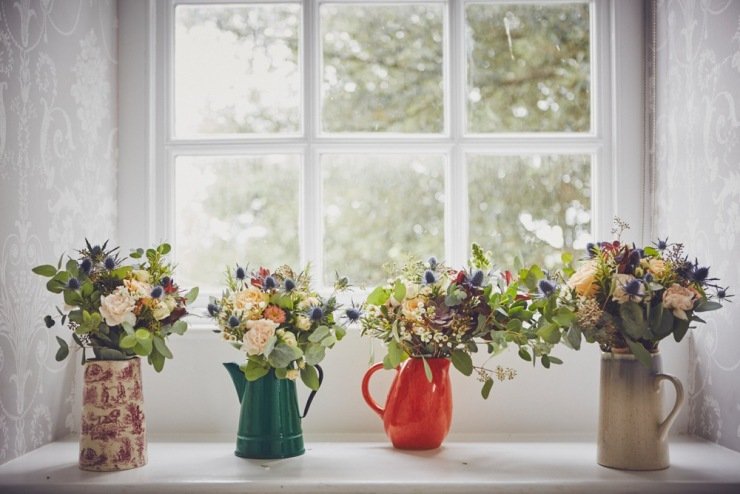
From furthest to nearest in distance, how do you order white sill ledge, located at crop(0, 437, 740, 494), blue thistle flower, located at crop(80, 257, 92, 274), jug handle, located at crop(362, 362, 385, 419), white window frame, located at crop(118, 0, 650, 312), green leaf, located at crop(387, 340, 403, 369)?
white window frame, located at crop(118, 0, 650, 312), jug handle, located at crop(362, 362, 385, 419), green leaf, located at crop(387, 340, 403, 369), blue thistle flower, located at crop(80, 257, 92, 274), white sill ledge, located at crop(0, 437, 740, 494)

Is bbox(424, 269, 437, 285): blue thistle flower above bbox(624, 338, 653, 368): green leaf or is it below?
above

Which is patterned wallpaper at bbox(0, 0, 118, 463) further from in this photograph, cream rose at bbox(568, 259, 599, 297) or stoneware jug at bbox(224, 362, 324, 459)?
cream rose at bbox(568, 259, 599, 297)

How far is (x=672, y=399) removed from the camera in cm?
195

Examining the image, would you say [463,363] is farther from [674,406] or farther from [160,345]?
[160,345]

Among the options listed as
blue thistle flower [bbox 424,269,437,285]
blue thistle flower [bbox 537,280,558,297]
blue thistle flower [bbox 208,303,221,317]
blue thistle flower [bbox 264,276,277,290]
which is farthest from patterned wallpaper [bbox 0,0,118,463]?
blue thistle flower [bbox 537,280,558,297]

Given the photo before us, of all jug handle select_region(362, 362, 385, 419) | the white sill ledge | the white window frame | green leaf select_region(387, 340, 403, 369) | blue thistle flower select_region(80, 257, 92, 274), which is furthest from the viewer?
the white window frame

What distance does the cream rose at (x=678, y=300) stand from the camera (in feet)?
5.01

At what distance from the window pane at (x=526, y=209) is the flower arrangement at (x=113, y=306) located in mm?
916

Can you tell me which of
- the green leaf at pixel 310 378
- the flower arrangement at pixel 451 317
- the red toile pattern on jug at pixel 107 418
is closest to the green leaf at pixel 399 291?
the flower arrangement at pixel 451 317

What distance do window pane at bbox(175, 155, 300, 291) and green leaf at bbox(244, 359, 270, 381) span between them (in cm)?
55

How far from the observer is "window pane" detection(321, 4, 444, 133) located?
86.4 inches

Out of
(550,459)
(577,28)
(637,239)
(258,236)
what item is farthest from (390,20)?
(550,459)

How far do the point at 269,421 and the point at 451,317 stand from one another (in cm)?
45

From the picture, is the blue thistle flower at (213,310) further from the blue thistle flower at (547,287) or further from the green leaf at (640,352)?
the green leaf at (640,352)
